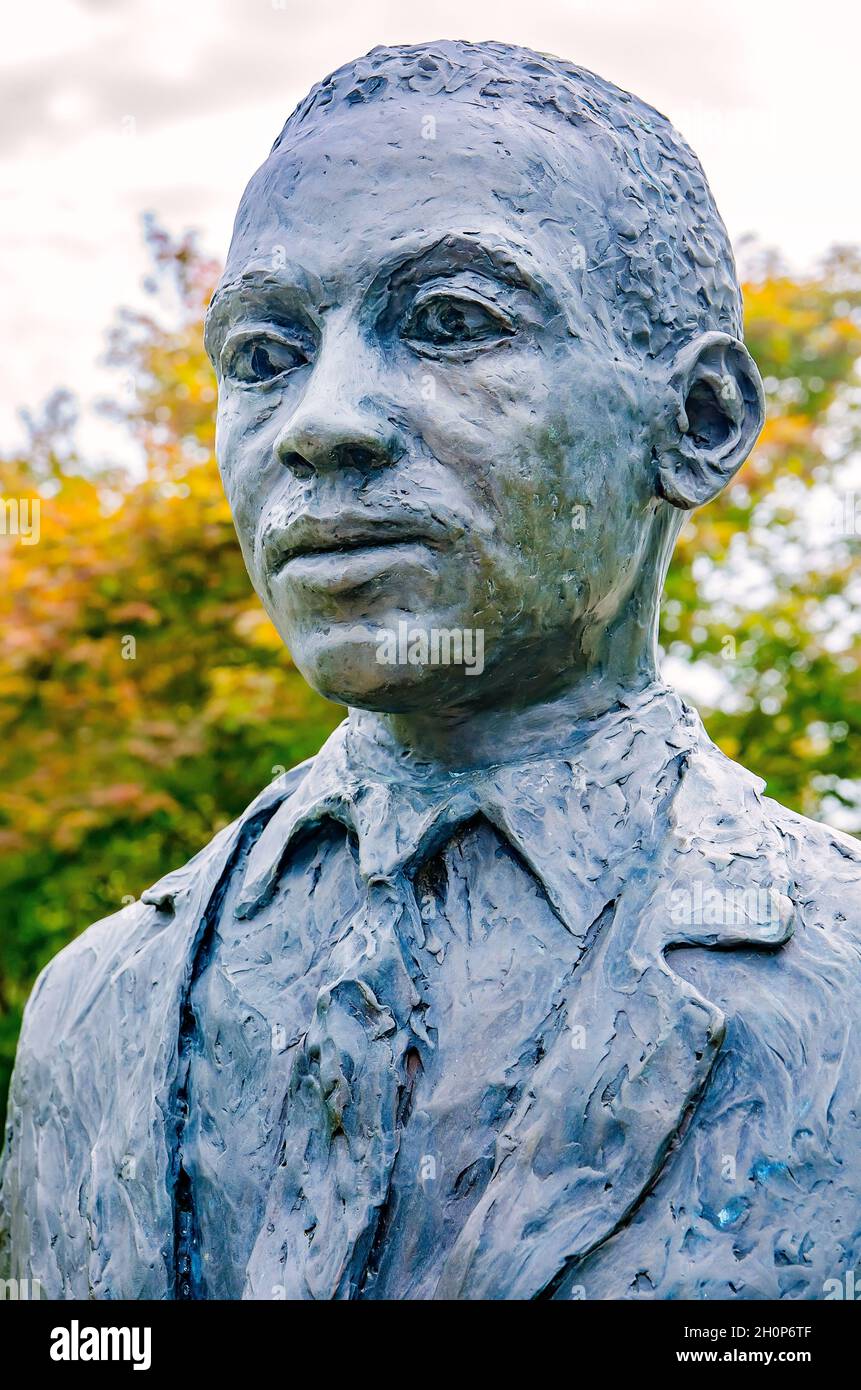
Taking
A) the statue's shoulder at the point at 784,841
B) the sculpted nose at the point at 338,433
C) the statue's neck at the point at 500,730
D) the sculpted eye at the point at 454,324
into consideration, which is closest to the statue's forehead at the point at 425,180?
the sculpted eye at the point at 454,324

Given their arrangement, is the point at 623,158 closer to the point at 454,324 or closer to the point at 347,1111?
the point at 454,324

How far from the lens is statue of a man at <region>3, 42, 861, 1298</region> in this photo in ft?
8.64

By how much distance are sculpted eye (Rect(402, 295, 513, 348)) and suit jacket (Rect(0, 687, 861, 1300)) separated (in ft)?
2.25

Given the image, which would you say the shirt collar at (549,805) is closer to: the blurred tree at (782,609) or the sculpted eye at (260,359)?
the sculpted eye at (260,359)

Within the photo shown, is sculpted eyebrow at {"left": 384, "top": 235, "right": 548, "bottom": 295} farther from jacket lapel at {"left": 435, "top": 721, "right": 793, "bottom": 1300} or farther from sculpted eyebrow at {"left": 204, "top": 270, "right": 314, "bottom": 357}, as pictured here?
jacket lapel at {"left": 435, "top": 721, "right": 793, "bottom": 1300}

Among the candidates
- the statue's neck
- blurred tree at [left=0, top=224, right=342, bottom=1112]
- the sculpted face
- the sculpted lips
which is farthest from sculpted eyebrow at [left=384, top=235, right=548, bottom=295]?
blurred tree at [left=0, top=224, right=342, bottom=1112]

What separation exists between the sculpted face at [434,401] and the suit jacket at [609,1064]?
27 centimetres

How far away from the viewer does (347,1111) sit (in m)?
2.78

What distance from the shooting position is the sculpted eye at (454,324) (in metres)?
2.80

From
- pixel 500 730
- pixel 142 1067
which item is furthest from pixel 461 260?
pixel 142 1067

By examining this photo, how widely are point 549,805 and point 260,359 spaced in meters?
0.88

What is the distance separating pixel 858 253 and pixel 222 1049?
6868 millimetres
